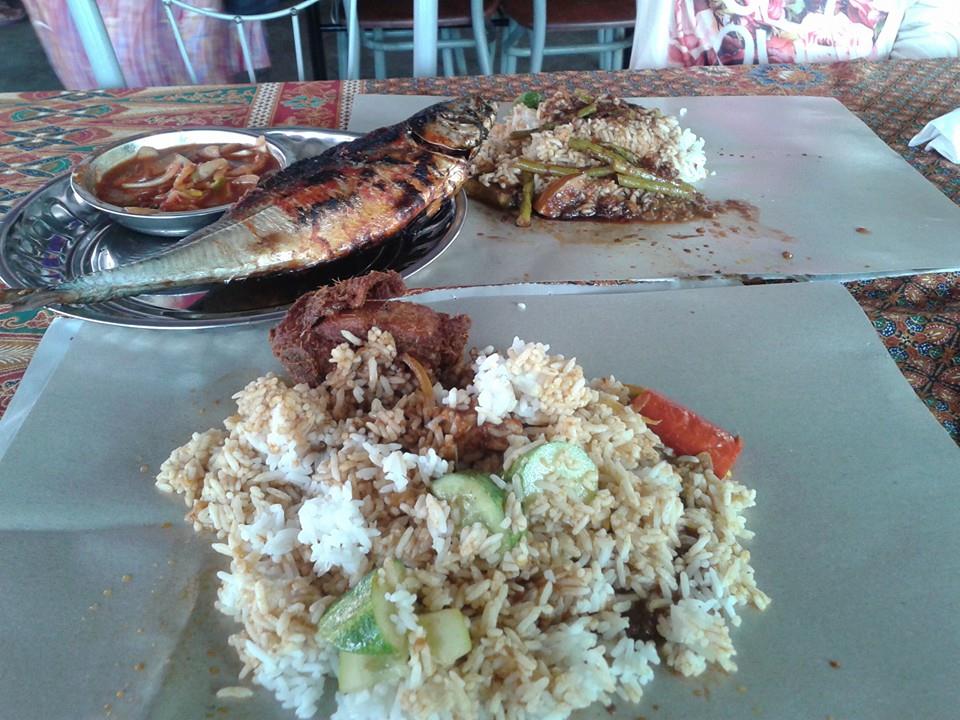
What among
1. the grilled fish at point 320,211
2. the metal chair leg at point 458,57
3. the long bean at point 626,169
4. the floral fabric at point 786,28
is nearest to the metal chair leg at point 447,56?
the metal chair leg at point 458,57

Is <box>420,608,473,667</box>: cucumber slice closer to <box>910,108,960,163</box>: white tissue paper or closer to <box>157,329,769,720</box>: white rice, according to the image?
<box>157,329,769,720</box>: white rice

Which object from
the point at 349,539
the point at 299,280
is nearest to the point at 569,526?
the point at 349,539

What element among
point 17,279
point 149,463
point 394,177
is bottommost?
point 149,463

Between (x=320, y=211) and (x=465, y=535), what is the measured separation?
3.03 feet

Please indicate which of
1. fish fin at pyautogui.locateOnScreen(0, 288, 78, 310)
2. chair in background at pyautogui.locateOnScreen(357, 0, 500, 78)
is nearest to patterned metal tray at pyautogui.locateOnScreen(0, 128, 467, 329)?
fish fin at pyautogui.locateOnScreen(0, 288, 78, 310)

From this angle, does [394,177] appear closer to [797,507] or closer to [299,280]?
[299,280]

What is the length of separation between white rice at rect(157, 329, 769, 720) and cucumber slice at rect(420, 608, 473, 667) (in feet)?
0.05

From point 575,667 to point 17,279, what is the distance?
Result: 1.44m

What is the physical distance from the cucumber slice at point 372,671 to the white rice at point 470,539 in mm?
15

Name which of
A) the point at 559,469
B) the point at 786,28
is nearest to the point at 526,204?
the point at 559,469

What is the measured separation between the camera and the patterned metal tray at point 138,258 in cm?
149

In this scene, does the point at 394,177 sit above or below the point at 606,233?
above

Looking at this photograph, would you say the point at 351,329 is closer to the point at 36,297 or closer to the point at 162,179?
the point at 36,297

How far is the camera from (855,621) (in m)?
1.02
